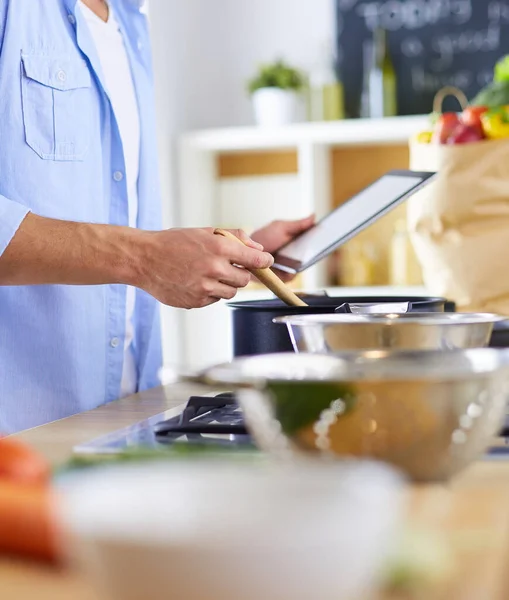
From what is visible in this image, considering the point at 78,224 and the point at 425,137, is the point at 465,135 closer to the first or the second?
the point at 425,137

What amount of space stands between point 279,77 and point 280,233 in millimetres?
2122

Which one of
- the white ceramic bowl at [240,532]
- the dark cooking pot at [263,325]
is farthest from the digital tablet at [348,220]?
the white ceramic bowl at [240,532]

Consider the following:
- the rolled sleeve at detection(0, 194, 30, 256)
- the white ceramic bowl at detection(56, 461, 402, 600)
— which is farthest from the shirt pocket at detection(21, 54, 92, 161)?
the white ceramic bowl at detection(56, 461, 402, 600)

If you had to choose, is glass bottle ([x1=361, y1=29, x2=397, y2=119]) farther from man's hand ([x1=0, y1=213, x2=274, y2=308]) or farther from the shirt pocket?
man's hand ([x1=0, y1=213, x2=274, y2=308])

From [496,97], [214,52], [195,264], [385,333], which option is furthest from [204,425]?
[214,52]

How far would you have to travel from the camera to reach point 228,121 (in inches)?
160

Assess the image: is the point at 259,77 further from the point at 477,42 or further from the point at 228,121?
the point at 477,42

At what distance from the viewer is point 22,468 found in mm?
603

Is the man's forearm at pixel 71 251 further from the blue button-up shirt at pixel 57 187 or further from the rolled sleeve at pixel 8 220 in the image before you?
the blue button-up shirt at pixel 57 187

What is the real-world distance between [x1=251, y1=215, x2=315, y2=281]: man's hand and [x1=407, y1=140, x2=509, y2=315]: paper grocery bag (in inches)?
23.5

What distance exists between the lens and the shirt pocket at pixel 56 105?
1.49 metres

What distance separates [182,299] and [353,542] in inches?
34.5

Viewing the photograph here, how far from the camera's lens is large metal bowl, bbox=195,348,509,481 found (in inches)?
25.9

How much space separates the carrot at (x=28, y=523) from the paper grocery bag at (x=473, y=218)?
1.78 m
